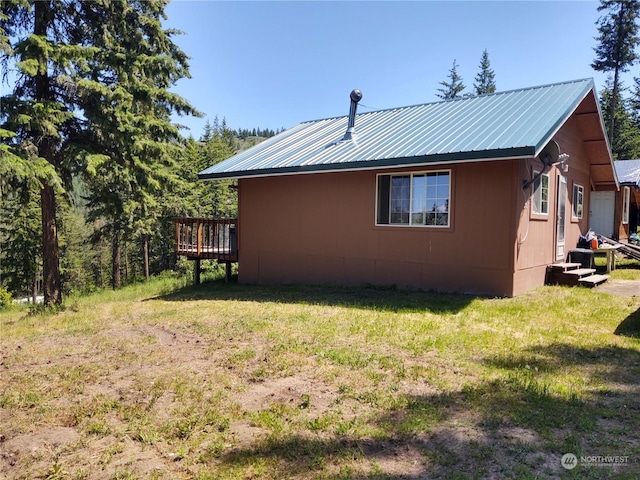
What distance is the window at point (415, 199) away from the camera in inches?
333

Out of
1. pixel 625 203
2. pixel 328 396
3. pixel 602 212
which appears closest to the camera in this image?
pixel 328 396

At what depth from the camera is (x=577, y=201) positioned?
1170 cm

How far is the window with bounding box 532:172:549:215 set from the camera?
8.67m

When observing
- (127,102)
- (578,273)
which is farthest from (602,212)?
(127,102)

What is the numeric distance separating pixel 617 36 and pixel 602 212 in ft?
65.3

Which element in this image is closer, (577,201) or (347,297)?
(347,297)

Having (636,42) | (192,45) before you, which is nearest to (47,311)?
(192,45)

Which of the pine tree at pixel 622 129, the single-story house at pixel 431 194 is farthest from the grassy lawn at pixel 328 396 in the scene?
the pine tree at pixel 622 129

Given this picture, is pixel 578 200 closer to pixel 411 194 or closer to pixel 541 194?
pixel 541 194

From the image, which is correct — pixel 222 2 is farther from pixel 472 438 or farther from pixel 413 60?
pixel 472 438

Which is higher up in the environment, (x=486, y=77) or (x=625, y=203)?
(x=486, y=77)

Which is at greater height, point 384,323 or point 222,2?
point 222,2

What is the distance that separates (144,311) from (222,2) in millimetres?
7919

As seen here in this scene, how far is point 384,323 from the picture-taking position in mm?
6148
